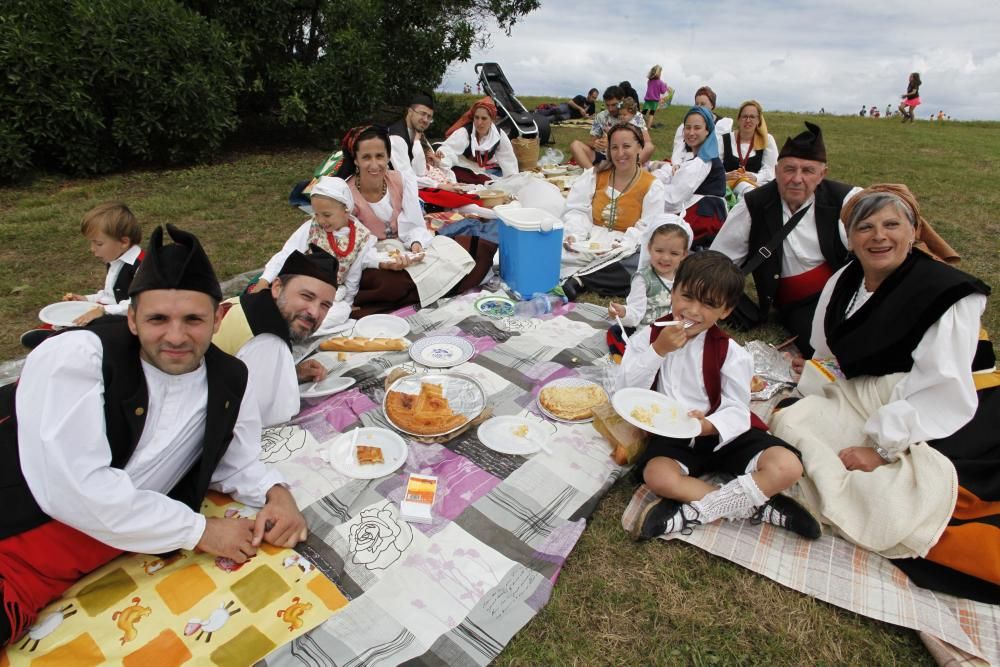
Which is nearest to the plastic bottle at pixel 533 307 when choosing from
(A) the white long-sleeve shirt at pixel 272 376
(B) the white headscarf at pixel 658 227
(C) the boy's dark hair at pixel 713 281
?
(B) the white headscarf at pixel 658 227

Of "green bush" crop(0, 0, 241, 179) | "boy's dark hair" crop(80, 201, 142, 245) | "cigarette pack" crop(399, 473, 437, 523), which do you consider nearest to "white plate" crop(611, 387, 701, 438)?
"cigarette pack" crop(399, 473, 437, 523)

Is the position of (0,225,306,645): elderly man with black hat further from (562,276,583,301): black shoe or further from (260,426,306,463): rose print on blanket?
(562,276,583,301): black shoe

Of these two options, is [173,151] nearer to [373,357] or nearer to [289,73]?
[289,73]

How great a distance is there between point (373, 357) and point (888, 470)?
3227 mm

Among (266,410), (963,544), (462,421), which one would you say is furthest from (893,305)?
(266,410)

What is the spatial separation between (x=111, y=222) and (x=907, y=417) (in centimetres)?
494

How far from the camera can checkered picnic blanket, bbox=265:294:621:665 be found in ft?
7.18

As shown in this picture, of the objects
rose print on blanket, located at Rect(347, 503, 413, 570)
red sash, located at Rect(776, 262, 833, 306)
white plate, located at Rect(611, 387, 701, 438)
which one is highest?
red sash, located at Rect(776, 262, 833, 306)

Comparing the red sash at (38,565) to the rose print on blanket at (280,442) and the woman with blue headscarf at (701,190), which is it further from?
the woman with blue headscarf at (701,190)

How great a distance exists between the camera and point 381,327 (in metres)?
4.46

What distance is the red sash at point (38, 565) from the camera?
195cm

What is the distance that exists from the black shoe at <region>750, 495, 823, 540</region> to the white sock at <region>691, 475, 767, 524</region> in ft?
0.22

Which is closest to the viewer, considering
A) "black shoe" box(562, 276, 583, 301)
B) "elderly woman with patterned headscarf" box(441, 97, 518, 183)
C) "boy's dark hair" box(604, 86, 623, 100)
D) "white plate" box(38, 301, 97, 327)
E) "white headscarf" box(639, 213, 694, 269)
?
"white plate" box(38, 301, 97, 327)

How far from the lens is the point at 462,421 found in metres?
3.26
